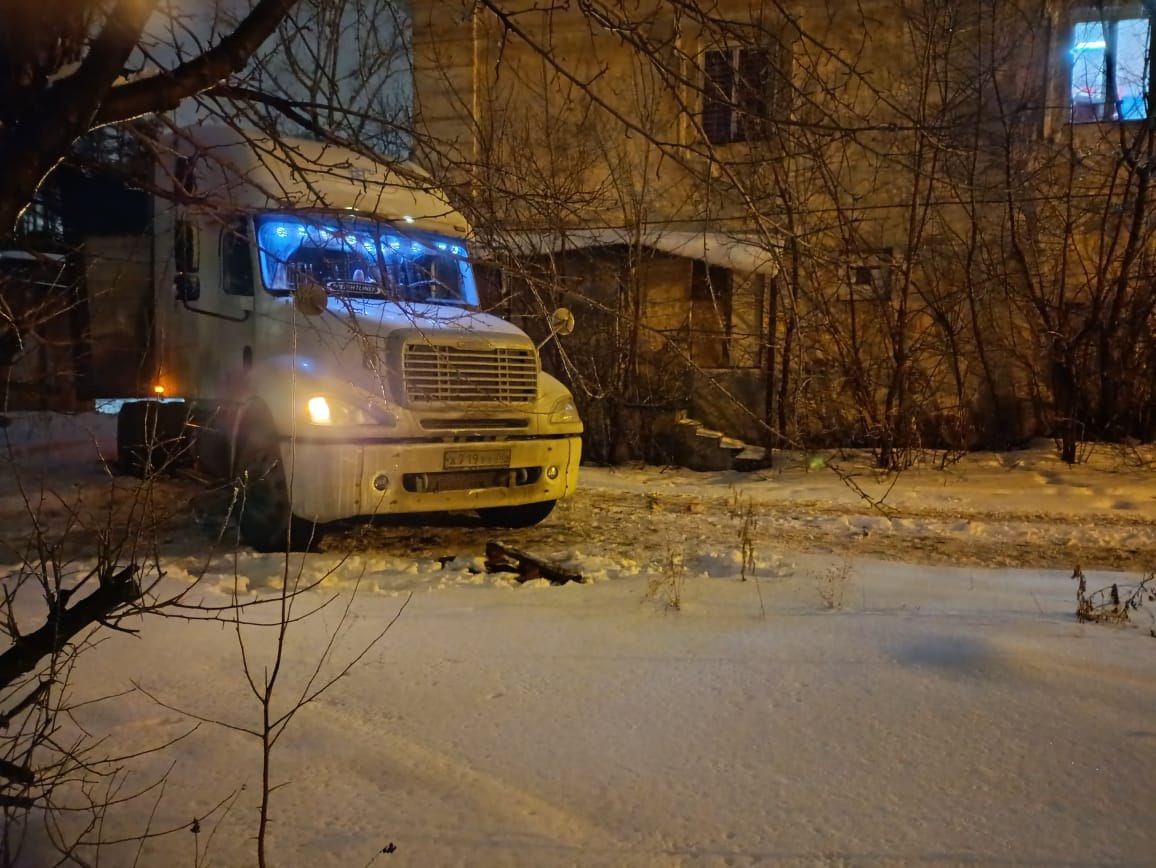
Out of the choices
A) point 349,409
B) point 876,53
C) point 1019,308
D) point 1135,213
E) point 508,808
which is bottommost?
point 508,808

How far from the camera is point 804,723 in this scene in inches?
126

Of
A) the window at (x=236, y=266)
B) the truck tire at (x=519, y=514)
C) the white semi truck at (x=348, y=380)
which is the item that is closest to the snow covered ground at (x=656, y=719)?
the white semi truck at (x=348, y=380)

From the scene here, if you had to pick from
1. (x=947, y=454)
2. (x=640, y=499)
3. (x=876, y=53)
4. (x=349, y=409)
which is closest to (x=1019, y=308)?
(x=947, y=454)

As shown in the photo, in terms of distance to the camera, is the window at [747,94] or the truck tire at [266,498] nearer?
the window at [747,94]

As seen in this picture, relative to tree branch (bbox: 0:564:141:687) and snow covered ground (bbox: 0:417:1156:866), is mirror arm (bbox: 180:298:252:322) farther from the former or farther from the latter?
tree branch (bbox: 0:564:141:687)

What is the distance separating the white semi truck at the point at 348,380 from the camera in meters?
5.86

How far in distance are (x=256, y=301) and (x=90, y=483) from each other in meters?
4.52

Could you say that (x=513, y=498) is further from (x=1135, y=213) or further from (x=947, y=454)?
(x=1135, y=213)

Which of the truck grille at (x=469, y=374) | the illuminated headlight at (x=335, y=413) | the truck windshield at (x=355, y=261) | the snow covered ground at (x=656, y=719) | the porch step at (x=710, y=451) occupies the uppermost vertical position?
the truck windshield at (x=355, y=261)

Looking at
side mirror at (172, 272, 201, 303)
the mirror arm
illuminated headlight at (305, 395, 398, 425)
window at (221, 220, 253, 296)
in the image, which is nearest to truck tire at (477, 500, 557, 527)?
illuminated headlight at (305, 395, 398, 425)

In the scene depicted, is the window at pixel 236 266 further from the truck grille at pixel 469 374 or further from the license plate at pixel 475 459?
the license plate at pixel 475 459

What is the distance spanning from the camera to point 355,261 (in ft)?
18.5

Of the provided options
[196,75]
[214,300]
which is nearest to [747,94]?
[196,75]

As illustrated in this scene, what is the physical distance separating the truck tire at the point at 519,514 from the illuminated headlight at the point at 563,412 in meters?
0.99
